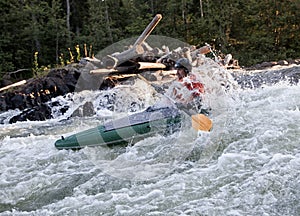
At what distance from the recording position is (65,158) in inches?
197

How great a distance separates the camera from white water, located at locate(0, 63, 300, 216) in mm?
3311

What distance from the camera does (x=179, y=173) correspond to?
4.05 metres

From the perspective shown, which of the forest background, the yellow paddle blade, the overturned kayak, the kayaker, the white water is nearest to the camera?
the white water

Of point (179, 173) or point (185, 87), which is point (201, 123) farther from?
point (179, 173)

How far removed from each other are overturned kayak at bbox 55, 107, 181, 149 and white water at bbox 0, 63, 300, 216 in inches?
4.7

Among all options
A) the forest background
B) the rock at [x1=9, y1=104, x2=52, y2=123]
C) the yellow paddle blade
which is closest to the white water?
the yellow paddle blade

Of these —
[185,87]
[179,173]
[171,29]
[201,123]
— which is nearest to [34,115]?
[185,87]

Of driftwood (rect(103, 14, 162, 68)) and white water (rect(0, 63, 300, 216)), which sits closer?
white water (rect(0, 63, 300, 216))

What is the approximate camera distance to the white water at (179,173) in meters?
3.31

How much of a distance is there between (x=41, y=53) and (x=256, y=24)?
10.0 meters

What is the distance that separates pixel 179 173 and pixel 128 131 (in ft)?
4.34

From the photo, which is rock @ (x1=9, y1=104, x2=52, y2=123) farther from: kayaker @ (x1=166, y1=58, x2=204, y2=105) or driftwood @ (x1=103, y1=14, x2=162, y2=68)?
kayaker @ (x1=166, y1=58, x2=204, y2=105)

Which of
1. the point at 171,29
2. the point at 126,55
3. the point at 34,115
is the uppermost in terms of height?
the point at 126,55

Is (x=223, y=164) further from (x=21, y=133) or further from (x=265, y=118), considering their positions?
Answer: (x=21, y=133)
